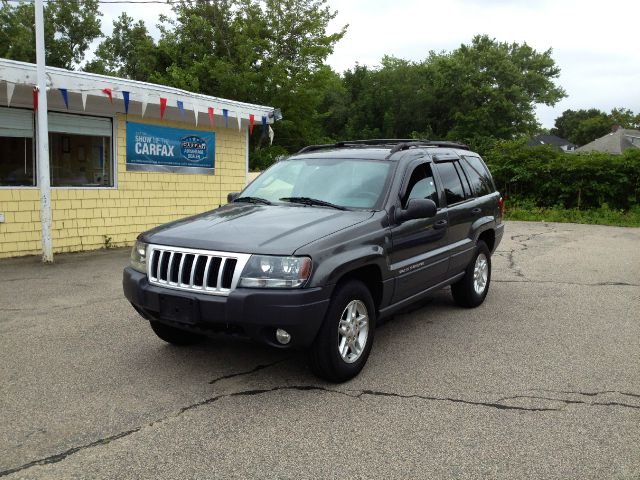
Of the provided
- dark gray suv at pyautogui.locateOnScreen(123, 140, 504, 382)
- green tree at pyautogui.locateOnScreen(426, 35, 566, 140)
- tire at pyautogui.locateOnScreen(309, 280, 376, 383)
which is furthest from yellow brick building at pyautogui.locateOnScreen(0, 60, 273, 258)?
green tree at pyautogui.locateOnScreen(426, 35, 566, 140)

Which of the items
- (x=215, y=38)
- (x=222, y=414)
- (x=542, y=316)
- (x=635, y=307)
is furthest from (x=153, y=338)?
(x=215, y=38)

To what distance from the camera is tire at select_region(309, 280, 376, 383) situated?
13.2ft

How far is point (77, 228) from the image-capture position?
407 inches

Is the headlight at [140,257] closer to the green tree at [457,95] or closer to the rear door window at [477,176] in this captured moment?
the rear door window at [477,176]

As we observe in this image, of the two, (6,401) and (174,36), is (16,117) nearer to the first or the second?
(6,401)

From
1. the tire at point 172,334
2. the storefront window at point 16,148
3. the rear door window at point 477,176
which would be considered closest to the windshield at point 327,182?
the tire at point 172,334

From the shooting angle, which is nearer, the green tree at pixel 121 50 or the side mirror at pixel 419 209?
the side mirror at pixel 419 209

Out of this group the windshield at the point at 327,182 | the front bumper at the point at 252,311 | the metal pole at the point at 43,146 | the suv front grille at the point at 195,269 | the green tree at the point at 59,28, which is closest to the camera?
the front bumper at the point at 252,311

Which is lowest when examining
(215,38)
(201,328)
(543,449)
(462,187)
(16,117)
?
(543,449)

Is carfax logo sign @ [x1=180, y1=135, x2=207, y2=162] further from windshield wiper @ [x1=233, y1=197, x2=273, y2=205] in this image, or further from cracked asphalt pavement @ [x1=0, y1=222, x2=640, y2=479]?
windshield wiper @ [x1=233, y1=197, x2=273, y2=205]

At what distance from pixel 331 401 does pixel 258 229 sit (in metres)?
1.33

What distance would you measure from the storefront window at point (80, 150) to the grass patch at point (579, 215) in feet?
43.1

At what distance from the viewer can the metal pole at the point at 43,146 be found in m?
8.76

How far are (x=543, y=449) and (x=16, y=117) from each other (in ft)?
30.5
